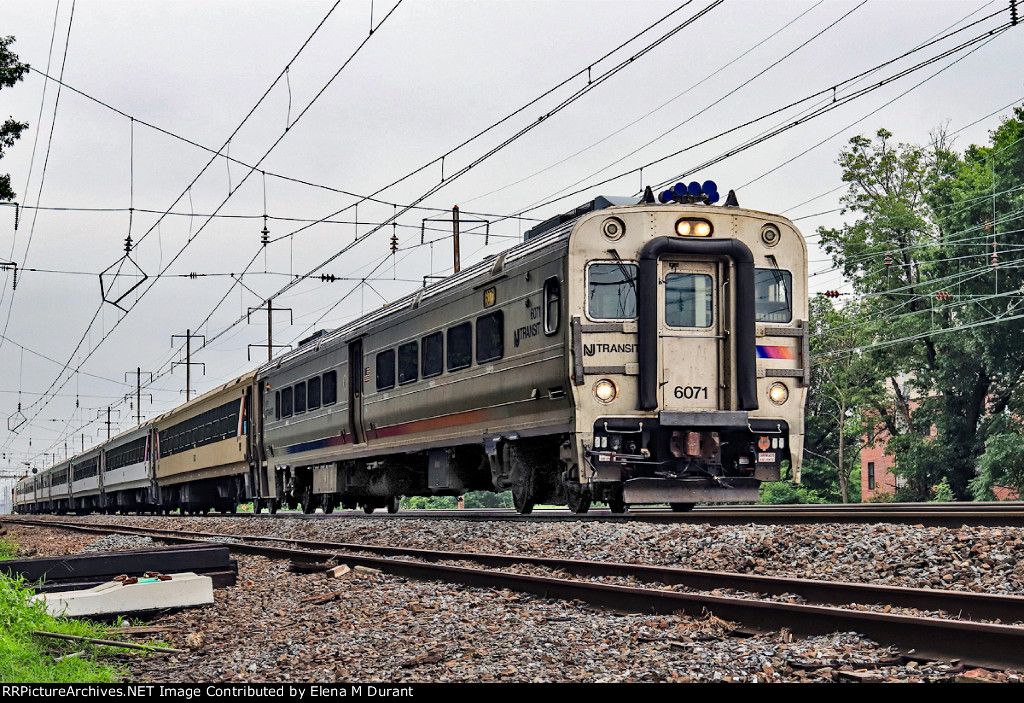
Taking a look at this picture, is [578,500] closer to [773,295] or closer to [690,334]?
[690,334]

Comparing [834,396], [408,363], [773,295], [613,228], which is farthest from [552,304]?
[834,396]

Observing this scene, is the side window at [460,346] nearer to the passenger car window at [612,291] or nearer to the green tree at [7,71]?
the passenger car window at [612,291]

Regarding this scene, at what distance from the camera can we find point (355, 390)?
63.5 ft

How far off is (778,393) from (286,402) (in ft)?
44.3

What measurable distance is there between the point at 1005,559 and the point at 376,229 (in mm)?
16746

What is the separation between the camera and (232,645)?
6977mm

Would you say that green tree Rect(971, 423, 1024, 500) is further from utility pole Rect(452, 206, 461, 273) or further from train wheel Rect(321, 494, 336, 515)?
train wheel Rect(321, 494, 336, 515)

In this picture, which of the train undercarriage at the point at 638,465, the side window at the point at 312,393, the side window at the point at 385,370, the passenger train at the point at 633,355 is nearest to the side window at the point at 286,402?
the side window at the point at 312,393

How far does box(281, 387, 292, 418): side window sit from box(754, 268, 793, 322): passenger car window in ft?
42.7

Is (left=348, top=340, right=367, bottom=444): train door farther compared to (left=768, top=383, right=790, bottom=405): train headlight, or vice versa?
(left=348, top=340, right=367, bottom=444): train door

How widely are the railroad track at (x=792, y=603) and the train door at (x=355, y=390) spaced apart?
8.16 m

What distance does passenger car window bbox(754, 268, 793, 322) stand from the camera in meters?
12.9

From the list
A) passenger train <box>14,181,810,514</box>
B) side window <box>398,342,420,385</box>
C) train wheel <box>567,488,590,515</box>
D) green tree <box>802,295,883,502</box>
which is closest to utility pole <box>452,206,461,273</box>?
side window <box>398,342,420,385</box>

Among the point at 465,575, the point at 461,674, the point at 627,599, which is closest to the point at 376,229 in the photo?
the point at 465,575
